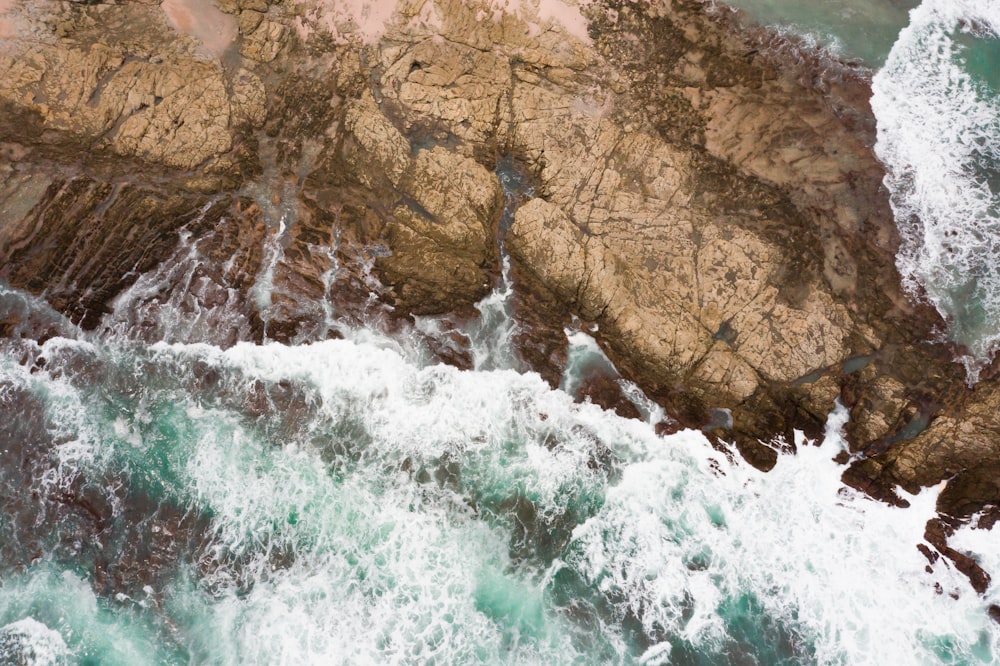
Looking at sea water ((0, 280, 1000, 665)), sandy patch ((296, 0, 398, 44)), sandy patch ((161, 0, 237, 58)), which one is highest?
sandy patch ((296, 0, 398, 44))

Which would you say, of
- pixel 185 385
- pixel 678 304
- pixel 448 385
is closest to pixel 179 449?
pixel 185 385

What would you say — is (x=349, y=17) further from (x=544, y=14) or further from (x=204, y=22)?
(x=544, y=14)

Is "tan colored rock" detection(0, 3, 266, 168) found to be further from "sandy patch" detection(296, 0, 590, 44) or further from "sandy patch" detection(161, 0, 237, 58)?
"sandy patch" detection(296, 0, 590, 44)

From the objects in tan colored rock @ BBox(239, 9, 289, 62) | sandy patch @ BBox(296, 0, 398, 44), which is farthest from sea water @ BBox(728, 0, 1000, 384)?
tan colored rock @ BBox(239, 9, 289, 62)

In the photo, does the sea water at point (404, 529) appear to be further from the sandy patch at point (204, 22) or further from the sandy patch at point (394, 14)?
the sandy patch at point (394, 14)

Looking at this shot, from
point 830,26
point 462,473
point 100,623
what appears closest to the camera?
point 100,623

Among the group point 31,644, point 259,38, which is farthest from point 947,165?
point 31,644

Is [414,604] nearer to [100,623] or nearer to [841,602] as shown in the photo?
[100,623]
